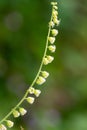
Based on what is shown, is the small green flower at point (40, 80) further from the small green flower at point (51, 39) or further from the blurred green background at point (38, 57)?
the blurred green background at point (38, 57)

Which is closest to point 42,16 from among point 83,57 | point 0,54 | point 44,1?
point 44,1

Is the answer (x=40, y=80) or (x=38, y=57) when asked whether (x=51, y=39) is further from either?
(x=38, y=57)

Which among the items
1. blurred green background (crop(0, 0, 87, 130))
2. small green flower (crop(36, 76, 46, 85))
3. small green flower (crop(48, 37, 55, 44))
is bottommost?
blurred green background (crop(0, 0, 87, 130))

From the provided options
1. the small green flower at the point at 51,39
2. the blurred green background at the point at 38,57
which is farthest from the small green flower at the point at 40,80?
the blurred green background at the point at 38,57

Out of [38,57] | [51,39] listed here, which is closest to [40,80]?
[51,39]

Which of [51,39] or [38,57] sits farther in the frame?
[38,57]

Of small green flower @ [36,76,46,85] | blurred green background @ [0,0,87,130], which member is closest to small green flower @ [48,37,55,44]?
small green flower @ [36,76,46,85]

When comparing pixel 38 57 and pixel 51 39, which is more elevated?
pixel 51 39

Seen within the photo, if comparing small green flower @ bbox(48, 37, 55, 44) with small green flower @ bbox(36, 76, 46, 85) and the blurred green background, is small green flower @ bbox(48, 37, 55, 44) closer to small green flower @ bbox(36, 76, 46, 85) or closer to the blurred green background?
small green flower @ bbox(36, 76, 46, 85)
